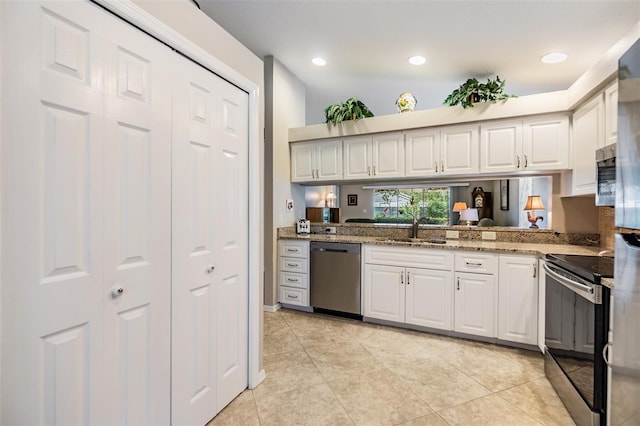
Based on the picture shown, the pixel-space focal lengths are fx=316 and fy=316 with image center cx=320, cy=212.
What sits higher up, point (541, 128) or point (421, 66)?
point (421, 66)

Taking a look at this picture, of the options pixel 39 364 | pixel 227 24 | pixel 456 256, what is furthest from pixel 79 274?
pixel 456 256

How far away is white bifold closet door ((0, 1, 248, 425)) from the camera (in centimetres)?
98

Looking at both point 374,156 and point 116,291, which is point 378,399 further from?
point 374,156

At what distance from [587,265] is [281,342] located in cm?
234

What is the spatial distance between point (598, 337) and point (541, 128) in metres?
2.08

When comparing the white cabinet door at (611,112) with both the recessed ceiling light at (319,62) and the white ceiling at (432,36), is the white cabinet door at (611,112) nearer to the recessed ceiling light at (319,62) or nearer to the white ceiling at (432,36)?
the white ceiling at (432,36)

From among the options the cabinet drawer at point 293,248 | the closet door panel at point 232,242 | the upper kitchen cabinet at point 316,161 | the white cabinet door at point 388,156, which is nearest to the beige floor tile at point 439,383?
the closet door panel at point 232,242

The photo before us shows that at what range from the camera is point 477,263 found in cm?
288

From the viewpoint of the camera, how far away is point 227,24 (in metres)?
2.89

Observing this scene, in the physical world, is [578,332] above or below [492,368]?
above

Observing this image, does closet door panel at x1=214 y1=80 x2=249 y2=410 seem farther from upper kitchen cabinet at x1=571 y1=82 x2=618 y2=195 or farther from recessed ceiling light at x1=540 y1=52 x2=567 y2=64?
recessed ceiling light at x1=540 y1=52 x2=567 y2=64

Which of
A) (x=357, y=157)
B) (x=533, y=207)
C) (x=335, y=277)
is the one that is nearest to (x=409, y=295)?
(x=335, y=277)

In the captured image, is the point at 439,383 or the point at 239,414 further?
the point at 439,383

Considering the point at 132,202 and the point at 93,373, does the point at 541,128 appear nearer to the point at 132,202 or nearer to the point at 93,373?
the point at 132,202
